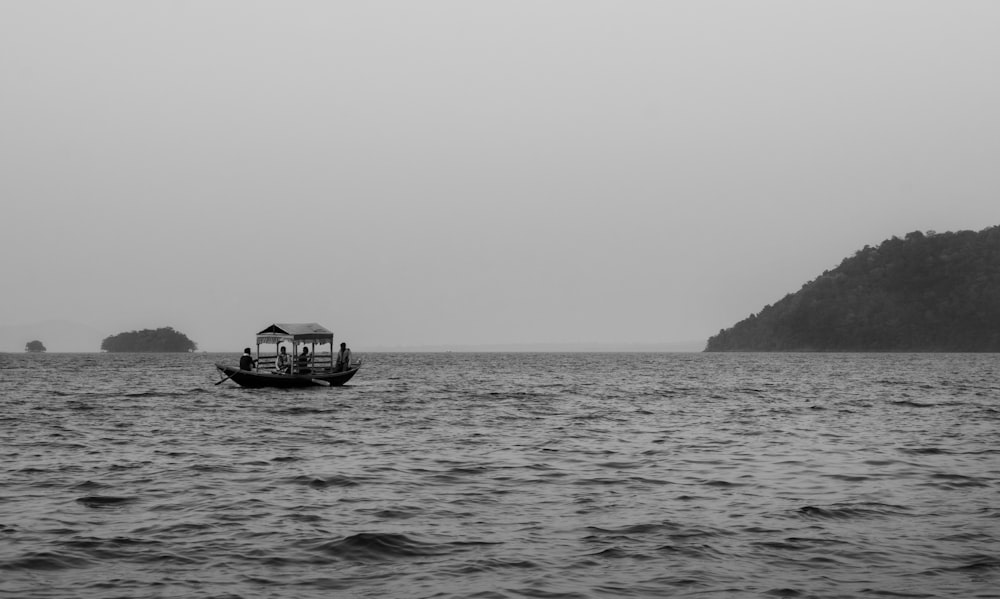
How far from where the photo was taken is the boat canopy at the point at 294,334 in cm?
5475

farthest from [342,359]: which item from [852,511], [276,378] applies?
[852,511]

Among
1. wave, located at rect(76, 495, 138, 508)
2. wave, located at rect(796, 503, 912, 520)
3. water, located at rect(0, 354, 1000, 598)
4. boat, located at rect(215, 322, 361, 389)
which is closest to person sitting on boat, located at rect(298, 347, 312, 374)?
boat, located at rect(215, 322, 361, 389)

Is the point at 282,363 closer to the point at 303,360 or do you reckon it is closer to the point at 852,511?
the point at 303,360

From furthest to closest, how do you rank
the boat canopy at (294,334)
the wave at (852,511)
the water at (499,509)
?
1. the boat canopy at (294,334)
2. the wave at (852,511)
3. the water at (499,509)

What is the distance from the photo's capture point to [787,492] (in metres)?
18.1

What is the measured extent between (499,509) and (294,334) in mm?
41205

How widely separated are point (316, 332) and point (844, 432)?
1399 inches

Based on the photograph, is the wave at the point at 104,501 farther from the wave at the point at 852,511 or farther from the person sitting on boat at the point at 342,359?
the person sitting on boat at the point at 342,359

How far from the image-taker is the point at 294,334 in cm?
5566

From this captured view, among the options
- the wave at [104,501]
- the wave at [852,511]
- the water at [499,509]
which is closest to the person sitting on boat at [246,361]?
the water at [499,509]

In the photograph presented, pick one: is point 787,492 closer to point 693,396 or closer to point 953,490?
point 953,490

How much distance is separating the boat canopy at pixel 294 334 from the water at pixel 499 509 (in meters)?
20.1

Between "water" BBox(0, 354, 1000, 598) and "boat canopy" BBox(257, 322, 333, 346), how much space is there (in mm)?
20065

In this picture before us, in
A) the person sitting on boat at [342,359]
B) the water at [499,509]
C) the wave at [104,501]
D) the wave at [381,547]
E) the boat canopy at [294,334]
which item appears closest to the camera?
the water at [499,509]
